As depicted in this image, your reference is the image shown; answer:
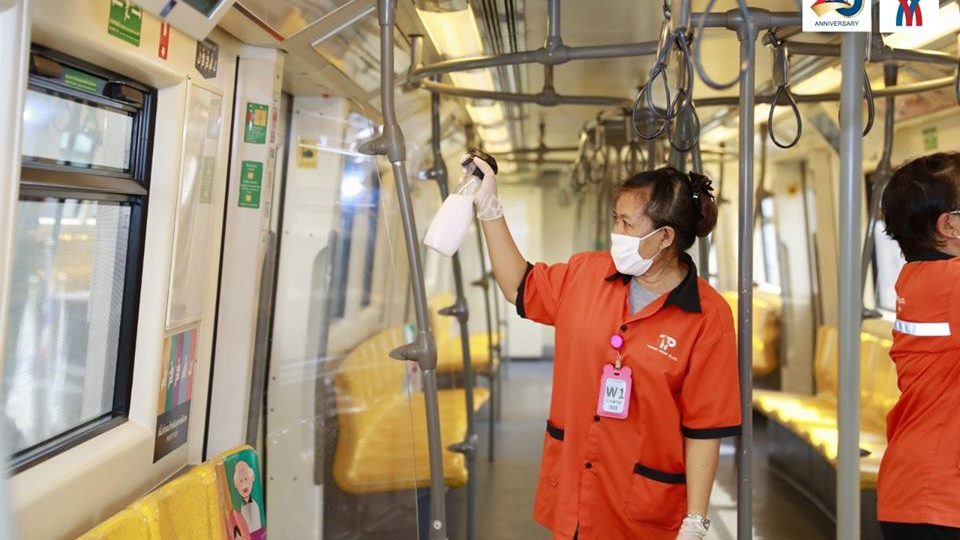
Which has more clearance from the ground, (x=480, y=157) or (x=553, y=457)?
(x=480, y=157)

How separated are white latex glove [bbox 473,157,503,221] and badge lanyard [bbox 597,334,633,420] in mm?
506

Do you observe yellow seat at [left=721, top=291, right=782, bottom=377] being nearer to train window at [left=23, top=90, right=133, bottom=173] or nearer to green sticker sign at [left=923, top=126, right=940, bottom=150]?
green sticker sign at [left=923, top=126, right=940, bottom=150]

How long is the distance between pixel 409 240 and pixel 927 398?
4.56 feet

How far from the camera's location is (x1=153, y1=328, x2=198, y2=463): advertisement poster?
2229 mm

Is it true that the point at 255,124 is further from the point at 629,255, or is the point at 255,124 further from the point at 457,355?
the point at 457,355

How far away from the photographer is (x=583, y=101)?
3607 mm

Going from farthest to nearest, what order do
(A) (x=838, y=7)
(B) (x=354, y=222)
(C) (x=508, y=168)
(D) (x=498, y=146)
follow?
(C) (x=508, y=168), (D) (x=498, y=146), (B) (x=354, y=222), (A) (x=838, y=7)

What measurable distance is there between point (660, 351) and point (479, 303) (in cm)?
738

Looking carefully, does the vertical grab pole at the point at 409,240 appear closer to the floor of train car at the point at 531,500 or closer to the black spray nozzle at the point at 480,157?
the black spray nozzle at the point at 480,157

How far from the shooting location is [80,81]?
1.81 meters

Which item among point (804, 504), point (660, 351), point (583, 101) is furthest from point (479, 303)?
point (660, 351)

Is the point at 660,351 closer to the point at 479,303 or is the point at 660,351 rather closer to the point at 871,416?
the point at 871,416

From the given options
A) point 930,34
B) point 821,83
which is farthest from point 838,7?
point 821,83

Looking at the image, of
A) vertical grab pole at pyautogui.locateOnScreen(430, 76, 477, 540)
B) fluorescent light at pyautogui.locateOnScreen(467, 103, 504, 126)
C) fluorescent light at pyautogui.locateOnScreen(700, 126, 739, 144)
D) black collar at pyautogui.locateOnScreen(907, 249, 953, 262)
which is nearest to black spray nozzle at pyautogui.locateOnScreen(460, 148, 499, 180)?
black collar at pyautogui.locateOnScreen(907, 249, 953, 262)
